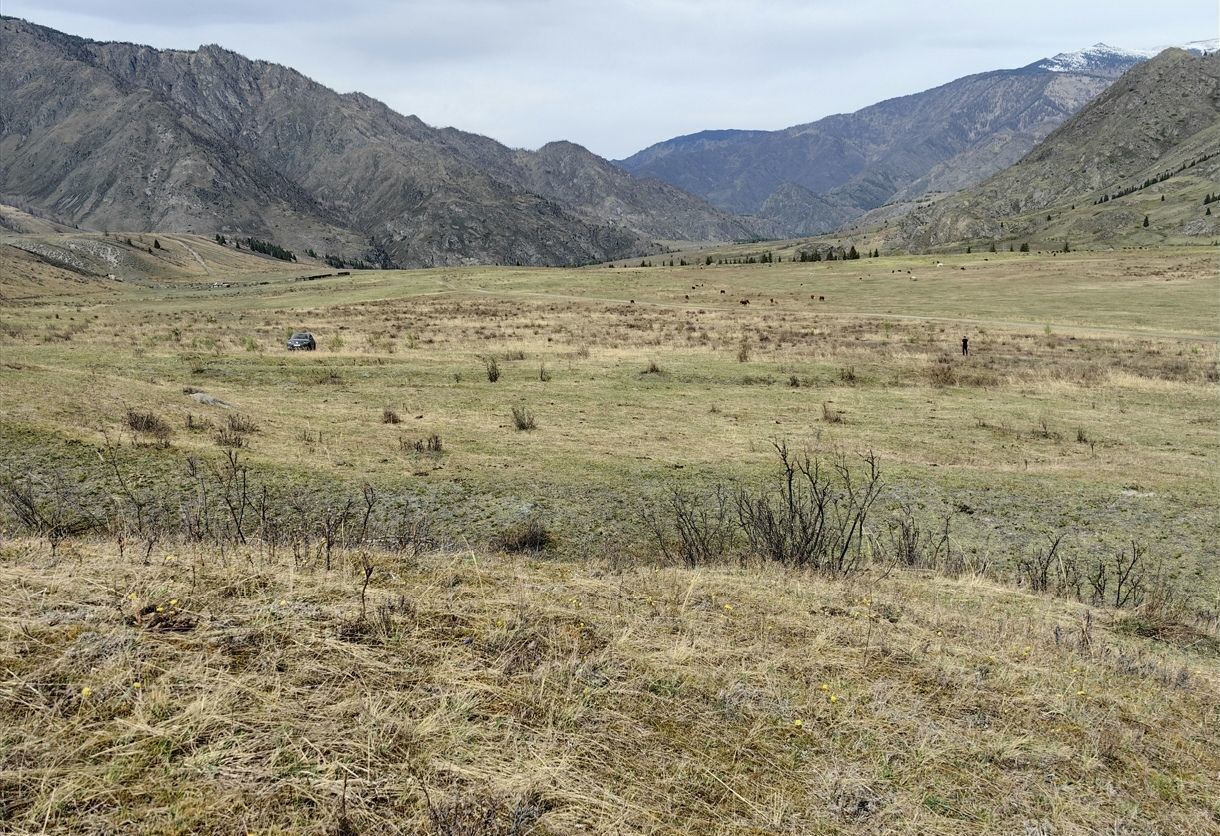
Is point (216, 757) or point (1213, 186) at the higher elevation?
point (1213, 186)

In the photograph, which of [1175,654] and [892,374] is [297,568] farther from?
[892,374]

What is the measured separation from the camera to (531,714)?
4.35 metres

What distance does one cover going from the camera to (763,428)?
65.1 feet

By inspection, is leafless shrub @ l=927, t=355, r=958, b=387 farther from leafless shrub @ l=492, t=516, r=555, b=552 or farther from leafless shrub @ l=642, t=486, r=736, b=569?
leafless shrub @ l=492, t=516, r=555, b=552

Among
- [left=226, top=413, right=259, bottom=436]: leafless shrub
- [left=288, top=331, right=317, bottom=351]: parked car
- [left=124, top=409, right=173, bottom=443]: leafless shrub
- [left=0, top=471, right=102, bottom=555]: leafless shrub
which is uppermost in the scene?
[left=288, top=331, right=317, bottom=351]: parked car

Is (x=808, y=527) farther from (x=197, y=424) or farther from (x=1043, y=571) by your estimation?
(x=197, y=424)

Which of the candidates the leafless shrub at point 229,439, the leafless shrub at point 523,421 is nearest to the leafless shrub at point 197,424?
the leafless shrub at point 229,439

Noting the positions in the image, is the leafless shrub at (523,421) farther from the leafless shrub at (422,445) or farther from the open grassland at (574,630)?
the leafless shrub at (422,445)

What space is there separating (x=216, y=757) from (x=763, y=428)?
1762 cm

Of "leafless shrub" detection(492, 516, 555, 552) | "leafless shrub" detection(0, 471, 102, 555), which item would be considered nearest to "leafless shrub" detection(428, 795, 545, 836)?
"leafless shrub" detection(492, 516, 555, 552)

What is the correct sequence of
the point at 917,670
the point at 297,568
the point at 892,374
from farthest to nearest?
the point at 892,374
the point at 297,568
the point at 917,670

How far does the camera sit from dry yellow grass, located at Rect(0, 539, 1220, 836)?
3.51 metres

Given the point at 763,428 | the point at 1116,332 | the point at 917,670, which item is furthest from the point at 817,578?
the point at 1116,332

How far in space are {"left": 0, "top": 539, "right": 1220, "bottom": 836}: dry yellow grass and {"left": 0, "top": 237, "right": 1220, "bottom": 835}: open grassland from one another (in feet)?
0.07
